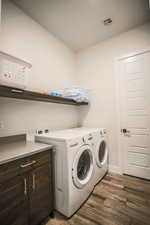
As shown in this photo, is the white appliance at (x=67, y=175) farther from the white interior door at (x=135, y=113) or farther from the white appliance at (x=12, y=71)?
the white interior door at (x=135, y=113)

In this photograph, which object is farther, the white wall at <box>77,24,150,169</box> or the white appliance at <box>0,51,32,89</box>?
the white wall at <box>77,24,150,169</box>

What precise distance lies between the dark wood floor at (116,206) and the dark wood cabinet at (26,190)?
299mm

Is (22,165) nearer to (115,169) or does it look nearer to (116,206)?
(116,206)

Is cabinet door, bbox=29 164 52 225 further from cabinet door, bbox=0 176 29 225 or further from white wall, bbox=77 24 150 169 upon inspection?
white wall, bbox=77 24 150 169

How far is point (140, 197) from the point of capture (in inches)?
67.6

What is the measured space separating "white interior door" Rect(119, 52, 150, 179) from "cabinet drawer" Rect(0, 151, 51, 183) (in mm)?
1649

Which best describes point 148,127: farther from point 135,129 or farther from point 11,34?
point 11,34


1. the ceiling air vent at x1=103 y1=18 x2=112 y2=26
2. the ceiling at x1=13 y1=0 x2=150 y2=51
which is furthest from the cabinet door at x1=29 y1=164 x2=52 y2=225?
the ceiling air vent at x1=103 y1=18 x2=112 y2=26

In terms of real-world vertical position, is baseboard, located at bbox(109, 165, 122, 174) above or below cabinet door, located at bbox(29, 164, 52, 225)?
below

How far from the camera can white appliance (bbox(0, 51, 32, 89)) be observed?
3.71 ft

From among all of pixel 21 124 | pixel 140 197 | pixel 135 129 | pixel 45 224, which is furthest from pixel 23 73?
pixel 140 197

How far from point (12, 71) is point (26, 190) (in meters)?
1.18

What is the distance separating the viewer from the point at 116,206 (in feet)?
5.09

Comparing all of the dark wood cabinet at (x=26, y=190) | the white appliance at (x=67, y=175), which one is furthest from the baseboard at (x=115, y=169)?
the dark wood cabinet at (x=26, y=190)
